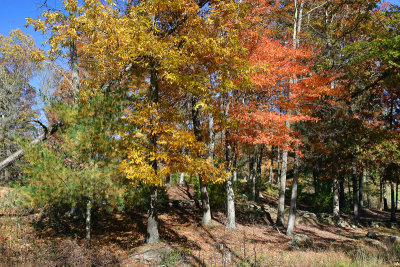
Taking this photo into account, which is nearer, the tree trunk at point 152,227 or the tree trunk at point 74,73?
the tree trunk at point 74,73

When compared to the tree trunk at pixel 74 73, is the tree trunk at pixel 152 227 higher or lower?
lower

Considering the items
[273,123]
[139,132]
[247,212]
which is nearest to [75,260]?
[139,132]

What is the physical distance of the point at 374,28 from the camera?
561 inches

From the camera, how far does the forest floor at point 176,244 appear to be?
6.52 meters

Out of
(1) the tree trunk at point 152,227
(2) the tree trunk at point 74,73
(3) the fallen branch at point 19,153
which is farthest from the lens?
(1) the tree trunk at point 152,227

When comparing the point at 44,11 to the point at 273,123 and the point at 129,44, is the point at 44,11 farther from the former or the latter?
the point at 273,123

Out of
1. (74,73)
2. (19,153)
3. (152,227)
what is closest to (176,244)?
(152,227)

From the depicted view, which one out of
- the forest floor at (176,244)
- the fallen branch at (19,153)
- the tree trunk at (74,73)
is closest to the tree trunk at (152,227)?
the forest floor at (176,244)

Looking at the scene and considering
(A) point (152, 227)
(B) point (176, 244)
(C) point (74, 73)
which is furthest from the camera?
(B) point (176, 244)

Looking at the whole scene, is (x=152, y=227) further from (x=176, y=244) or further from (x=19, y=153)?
(x=19, y=153)

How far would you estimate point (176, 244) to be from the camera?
31.3 feet

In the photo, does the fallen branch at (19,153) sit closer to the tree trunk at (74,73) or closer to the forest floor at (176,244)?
the tree trunk at (74,73)

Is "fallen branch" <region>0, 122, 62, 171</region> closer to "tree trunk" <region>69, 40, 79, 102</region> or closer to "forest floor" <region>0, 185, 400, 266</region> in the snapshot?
"tree trunk" <region>69, 40, 79, 102</region>

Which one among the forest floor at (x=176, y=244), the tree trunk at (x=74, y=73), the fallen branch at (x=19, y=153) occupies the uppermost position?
the tree trunk at (x=74, y=73)
